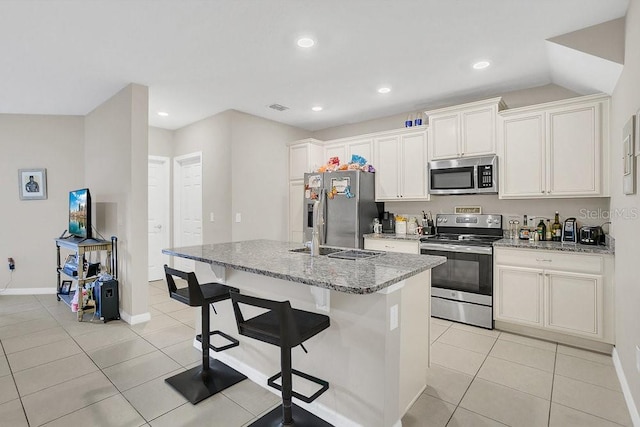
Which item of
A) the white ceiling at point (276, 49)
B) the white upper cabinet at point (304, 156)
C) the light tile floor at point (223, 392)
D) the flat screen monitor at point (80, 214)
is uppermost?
the white ceiling at point (276, 49)

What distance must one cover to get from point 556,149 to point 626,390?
6.96 ft

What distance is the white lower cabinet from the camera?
2.78 meters

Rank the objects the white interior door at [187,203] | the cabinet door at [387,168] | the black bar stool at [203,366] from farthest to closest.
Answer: the white interior door at [187,203] → the cabinet door at [387,168] → the black bar stool at [203,366]

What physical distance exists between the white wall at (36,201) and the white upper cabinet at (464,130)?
5.12 m

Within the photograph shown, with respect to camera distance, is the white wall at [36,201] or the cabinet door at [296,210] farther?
the cabinet door at [296,210]

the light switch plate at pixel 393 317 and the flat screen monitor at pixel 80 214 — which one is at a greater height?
the flat screen monitor at pixel 80 214

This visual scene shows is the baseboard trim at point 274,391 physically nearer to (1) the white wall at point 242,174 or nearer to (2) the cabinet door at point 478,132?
(1) the white wall at point 242,174

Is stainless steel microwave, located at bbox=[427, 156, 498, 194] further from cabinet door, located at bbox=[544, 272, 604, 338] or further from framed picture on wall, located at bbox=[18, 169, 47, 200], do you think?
framed picture on wall, located at bbox=[18, 169, 47, 200]

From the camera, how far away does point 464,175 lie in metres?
3.79

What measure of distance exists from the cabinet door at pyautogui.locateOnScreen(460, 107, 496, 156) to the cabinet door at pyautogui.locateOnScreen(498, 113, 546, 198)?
0.10 meters

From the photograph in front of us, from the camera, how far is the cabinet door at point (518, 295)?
309 cm

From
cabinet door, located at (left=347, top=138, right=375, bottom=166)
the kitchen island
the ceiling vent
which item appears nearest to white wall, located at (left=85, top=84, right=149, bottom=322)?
the ceiling vent

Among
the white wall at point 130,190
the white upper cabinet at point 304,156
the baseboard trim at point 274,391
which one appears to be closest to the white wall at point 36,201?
the white wall at point 130,190

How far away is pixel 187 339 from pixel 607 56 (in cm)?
423
